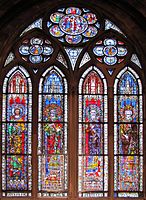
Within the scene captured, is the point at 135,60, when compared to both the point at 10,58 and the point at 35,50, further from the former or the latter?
the point at 10,58

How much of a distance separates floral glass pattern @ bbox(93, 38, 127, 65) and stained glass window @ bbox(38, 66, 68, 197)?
82 cm

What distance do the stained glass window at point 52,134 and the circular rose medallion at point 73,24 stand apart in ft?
2.55

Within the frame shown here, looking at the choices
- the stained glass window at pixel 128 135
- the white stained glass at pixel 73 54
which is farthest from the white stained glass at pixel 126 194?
the white stained glass at pixel 73 54

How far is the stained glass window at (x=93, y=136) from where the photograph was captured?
12.1 metres

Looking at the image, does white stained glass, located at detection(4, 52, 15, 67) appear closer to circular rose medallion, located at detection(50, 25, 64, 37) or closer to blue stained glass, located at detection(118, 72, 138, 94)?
circular rose medallion, located at detection(50, 25, 64, 37)

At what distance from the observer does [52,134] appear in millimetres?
12188

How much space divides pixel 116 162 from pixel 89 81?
160 centimetres

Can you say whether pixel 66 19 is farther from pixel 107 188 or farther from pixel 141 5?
pixel 107 188

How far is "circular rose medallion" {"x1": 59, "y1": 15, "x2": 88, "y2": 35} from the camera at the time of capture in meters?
12.4

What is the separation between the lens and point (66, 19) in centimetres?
1247

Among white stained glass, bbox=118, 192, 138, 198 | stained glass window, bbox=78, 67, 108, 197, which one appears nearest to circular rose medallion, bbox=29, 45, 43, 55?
stained glass window, bbox=78, 67, 108, 197

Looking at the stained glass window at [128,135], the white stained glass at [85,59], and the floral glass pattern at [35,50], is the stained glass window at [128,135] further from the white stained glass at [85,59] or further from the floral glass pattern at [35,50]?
the floral glass pattern at [35,50]

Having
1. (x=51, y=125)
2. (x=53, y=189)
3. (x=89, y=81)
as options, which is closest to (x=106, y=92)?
(x=89, y=81)

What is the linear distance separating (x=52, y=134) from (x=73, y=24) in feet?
7.02
